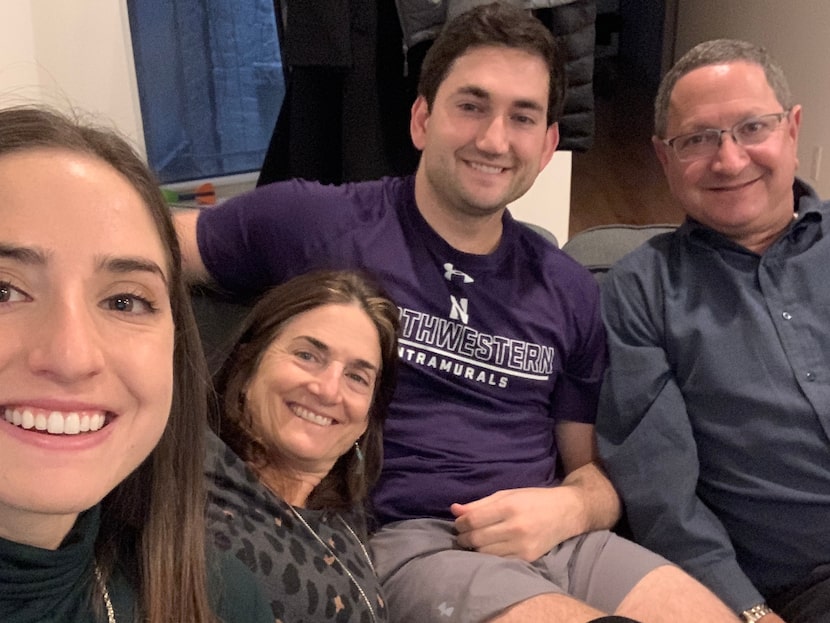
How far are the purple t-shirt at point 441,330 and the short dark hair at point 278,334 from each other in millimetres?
83

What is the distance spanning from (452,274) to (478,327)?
0.38 feet

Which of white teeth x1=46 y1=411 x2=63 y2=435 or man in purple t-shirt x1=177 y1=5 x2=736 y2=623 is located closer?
white teeth x1=46 y1=411 x2=63 y2=435

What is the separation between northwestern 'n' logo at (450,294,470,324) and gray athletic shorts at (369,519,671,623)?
1.25 feet

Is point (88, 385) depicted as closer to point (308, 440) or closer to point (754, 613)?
point (308, 440)

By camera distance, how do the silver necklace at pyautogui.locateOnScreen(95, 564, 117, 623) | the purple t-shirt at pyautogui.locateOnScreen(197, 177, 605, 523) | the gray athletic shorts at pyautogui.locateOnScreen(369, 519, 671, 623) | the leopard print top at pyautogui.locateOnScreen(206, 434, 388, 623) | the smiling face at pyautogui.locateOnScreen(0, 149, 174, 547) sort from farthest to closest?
the purple t-shirt at pyautogui.locateOnScreen(197, 177, 605, 523) → the gray athletic shorts at pyautogui.locateOnScreen(369, 519, 671, 623) → the leopard print top at pyautogui.locateOnScreen(206, 434, 388, 623) → the silver necklace at pyautogui.locateOnScreen(95, 564, 117, 623) → the smiling face at pyautogui.locateOnScreen(0, 149, 174, 547)

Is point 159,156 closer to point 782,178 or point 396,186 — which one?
point 396,186

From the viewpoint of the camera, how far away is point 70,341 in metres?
0.70

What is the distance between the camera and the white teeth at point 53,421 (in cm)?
70

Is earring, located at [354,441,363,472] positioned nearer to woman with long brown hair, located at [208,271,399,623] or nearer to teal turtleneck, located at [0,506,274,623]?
woman with long brown hair, located at [208,271,399,623]

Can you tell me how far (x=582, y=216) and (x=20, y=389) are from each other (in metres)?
4.10

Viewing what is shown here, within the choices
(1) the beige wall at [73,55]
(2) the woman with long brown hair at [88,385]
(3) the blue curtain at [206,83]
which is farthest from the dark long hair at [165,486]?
(3) the blue curtain at [206,83]

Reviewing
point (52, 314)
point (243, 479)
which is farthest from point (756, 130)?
point (52, 314)

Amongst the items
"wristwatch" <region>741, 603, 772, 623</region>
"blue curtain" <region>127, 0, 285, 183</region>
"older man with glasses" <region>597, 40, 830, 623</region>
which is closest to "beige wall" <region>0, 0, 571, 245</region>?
"blue curtain" <region>127, 0, 285, 183</region>

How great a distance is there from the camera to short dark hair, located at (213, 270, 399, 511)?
4.31 feet
